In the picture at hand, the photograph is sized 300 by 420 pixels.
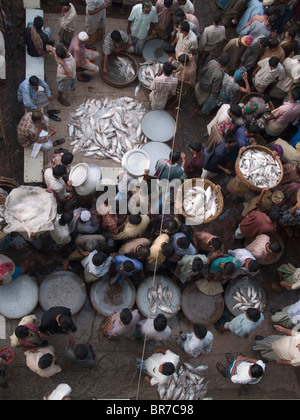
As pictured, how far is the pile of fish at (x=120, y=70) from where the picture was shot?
31.2 ft

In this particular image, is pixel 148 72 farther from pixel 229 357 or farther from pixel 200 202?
pixel 229 357

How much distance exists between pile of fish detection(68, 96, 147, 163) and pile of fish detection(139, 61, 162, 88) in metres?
0.61

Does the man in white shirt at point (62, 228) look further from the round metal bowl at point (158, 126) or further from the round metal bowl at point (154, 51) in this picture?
Result: the round metal bowl at point (154, 51)

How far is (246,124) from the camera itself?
833 cm

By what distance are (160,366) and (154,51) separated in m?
7.37

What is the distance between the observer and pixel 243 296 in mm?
7598

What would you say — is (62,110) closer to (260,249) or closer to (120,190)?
(120,190)

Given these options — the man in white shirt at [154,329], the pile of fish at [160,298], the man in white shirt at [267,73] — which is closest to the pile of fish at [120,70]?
the man in white shirt at [267,73]

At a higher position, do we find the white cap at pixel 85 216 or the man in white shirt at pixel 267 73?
the man in white shirt at pixel 267 73

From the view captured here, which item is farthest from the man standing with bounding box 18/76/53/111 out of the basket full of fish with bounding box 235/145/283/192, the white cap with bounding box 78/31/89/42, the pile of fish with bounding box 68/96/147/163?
the basket full of fish with bounding box 235/145/283/192

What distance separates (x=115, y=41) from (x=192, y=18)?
1.86 meters

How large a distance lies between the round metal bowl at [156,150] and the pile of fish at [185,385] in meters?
4.04

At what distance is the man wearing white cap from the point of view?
27.8ft

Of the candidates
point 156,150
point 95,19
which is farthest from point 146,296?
point 95,19
